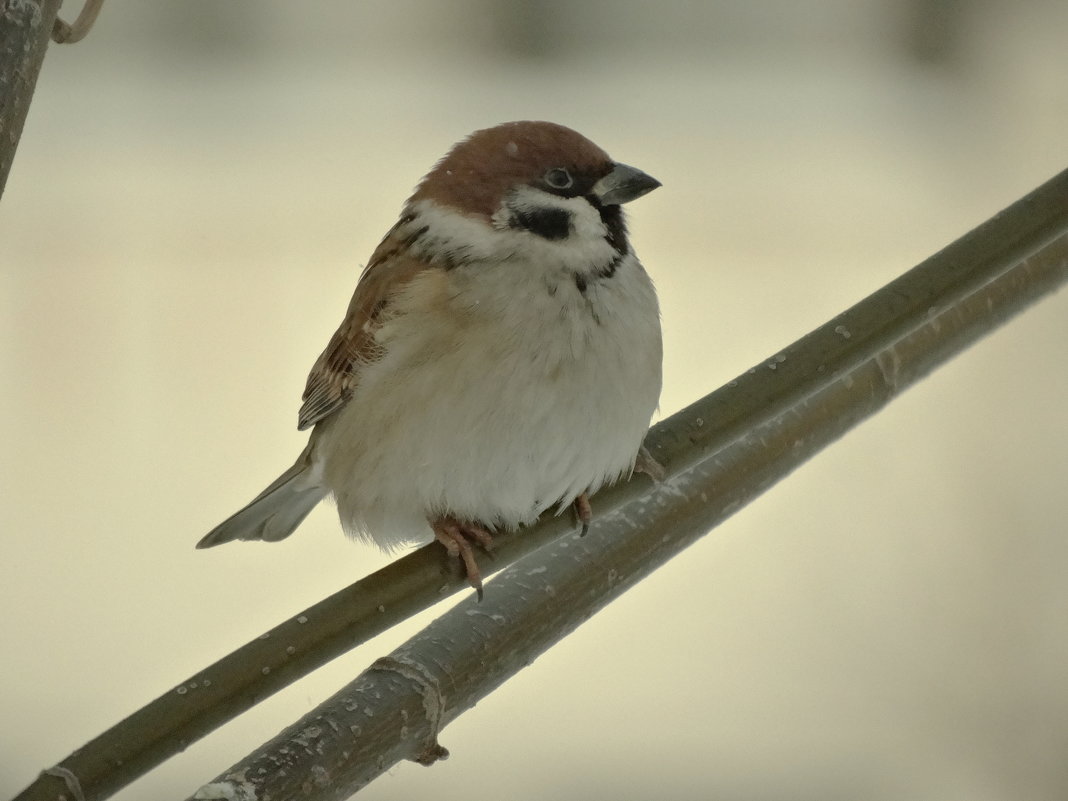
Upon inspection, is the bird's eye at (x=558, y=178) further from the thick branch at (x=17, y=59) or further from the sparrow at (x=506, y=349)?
the thick branch at (x=17, y=59)

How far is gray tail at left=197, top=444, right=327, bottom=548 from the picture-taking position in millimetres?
1220

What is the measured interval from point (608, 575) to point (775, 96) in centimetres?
176

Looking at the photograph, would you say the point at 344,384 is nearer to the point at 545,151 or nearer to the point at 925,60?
Result: the point at 545,151

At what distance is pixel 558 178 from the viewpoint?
0.98 meters

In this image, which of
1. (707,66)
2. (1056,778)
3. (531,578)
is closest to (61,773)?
(531,578)

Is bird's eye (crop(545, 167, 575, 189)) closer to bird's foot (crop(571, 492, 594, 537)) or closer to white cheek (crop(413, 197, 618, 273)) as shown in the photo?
white cheek (crop(413, 197, 618, 273))

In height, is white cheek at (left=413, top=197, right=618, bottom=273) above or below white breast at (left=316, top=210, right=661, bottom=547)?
above

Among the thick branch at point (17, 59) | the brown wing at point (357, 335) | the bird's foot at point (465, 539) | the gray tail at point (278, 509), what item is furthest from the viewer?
the gray tail at point (278, 509)

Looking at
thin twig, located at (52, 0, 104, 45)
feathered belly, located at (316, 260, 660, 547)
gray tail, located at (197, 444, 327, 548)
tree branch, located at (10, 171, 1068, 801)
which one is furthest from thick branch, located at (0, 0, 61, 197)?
gray tail, located at (197, 444, 327, 548)

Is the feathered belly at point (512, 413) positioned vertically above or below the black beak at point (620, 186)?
below

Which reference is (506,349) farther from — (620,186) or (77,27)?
(77,27)

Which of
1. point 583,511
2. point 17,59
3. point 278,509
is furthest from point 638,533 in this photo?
point 17,59

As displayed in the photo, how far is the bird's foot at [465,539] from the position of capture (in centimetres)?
82

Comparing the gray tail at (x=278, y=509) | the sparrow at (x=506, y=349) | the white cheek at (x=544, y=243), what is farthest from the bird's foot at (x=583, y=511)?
the gray tail at (x=278, y=509)
